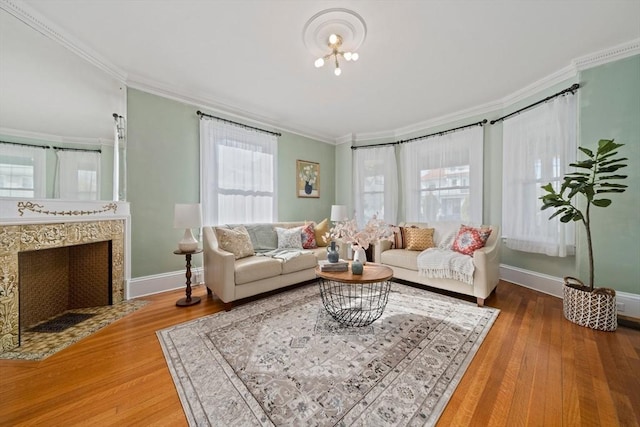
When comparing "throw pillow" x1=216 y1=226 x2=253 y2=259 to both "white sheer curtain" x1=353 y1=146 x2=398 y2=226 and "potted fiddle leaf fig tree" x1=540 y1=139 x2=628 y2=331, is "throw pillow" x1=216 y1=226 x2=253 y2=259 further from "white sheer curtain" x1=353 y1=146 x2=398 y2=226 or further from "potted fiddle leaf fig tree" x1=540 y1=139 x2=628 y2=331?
"potted fiddle leaf fig tree" x1=540 y1=139 x2=628 y2=331

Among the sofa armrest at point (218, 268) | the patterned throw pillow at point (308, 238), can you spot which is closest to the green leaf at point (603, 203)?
the patterned throw pillow at point (308, 238)

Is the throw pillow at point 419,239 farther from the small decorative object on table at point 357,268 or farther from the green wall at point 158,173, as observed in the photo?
the green wall at point 158,173

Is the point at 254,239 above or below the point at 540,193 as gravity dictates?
below

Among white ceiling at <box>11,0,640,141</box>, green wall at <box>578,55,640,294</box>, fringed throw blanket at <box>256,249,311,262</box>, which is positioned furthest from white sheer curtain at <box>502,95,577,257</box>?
fringed throw blanket at <box>256,249,311,262</box>

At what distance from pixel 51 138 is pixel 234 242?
1.88 meters

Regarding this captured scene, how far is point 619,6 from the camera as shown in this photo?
1878mm

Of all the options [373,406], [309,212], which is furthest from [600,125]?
[309,212]

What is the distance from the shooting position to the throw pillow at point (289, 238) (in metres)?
3.51

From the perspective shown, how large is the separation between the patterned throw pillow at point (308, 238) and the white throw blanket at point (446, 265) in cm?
152

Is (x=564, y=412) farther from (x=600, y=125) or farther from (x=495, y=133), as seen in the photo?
(x=495, y=133)

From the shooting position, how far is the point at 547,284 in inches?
117

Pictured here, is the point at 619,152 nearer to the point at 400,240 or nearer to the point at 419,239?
the point at 419,239

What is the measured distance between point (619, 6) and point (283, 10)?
106 inches

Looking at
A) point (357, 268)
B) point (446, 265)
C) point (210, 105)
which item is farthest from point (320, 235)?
point (210, 105)
